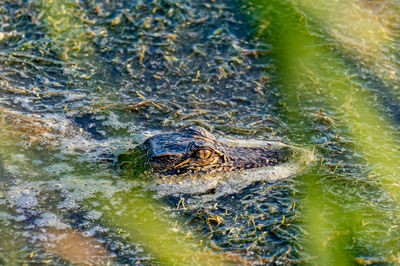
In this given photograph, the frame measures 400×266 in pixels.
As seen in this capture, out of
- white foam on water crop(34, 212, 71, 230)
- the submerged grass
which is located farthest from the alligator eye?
white foam on water crop(34, 212, 71, 230)

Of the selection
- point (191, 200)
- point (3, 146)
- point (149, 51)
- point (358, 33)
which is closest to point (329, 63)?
point (358, 33)

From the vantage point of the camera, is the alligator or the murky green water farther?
the alligator

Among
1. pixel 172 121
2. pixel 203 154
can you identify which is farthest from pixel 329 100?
pixel 203 154

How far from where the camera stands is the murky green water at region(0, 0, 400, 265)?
4160 mm

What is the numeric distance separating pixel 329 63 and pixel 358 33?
72 cm

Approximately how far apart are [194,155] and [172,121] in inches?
35.9

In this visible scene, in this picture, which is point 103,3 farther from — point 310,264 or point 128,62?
point 310,264

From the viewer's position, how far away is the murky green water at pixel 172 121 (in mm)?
4160

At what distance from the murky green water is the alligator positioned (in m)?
0.22

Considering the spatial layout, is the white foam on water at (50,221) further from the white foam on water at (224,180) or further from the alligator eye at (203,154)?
the alligator eye at (203,154)

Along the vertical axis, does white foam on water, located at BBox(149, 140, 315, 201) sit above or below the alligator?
below

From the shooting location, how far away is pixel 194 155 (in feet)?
15.3

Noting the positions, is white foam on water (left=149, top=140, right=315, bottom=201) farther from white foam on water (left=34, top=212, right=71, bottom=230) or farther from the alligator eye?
white foam on water (left=34, top=212, right=71, bottom=230)

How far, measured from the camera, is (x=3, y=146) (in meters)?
4.98
